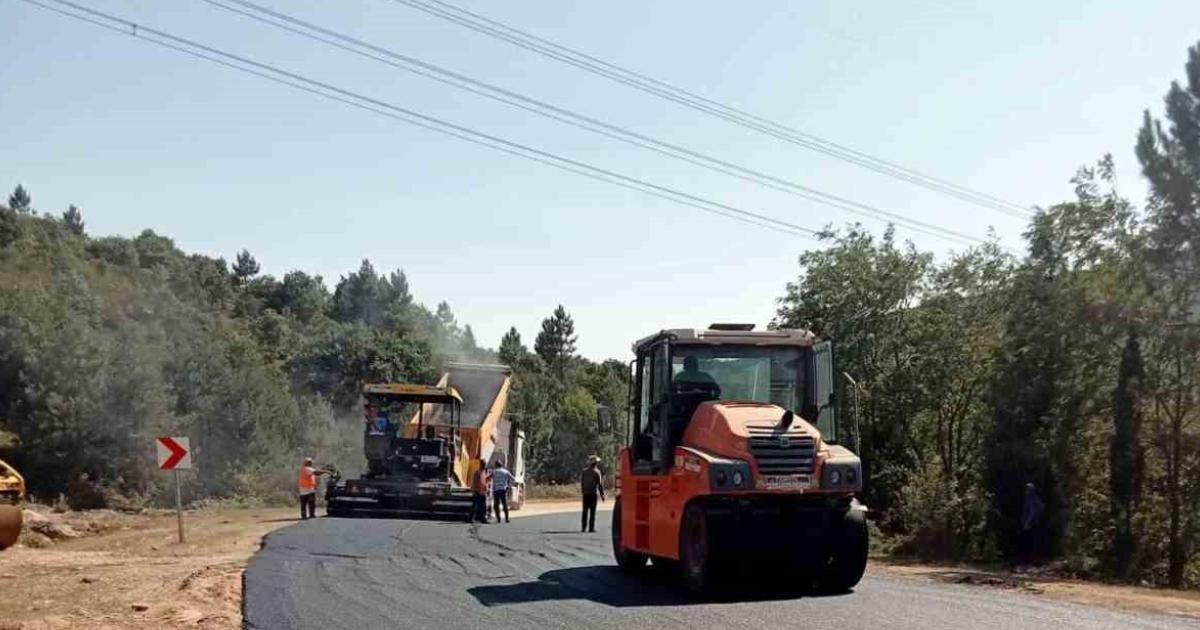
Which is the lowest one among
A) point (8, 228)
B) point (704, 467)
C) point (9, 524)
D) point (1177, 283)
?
point (9, 524)

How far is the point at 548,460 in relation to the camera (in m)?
Result: 69.6

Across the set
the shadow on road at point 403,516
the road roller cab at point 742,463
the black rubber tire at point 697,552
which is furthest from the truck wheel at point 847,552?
the shadow on road at point 403,516

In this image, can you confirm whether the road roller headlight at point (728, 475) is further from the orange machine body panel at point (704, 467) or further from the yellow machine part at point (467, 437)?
the yellow machine part at point (467, 437)

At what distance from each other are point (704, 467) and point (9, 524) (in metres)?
13.2

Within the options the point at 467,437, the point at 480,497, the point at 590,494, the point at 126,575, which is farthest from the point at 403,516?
the point at 126,575

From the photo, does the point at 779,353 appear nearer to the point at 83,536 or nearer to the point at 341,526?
the point at 341,526

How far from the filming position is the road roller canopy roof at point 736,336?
1274 centimetres

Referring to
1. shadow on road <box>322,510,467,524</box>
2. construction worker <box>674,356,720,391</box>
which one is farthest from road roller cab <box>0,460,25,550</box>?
construction worker <box>674,356,720,391</box>

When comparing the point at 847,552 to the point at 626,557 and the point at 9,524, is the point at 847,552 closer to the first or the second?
the point at 626,557

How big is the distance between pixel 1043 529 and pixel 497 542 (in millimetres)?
10688

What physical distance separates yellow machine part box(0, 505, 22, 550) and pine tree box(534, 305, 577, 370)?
101712 mm

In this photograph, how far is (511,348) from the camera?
108250mm

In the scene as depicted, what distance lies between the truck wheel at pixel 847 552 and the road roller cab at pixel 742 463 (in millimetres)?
12

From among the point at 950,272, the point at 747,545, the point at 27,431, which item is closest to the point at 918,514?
the point at 950,272
